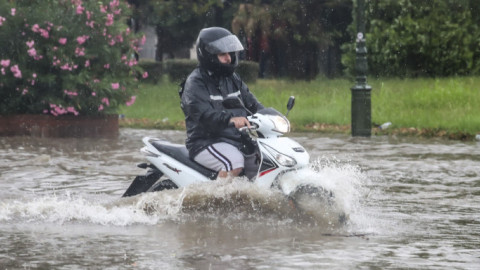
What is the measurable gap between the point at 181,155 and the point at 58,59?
11.5m

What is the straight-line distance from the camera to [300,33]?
40.6m

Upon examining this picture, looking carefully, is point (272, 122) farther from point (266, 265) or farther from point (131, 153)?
point (131, 153)

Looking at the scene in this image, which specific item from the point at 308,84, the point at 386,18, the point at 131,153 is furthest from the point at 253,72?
the point at 131,153

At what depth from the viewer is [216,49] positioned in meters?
9.23

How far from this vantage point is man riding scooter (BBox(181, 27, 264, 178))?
911 cm

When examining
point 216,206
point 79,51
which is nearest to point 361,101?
point 79,51

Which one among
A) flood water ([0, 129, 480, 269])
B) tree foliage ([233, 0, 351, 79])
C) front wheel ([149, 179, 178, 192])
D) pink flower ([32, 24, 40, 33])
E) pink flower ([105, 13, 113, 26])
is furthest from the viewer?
tree foliage ([233, 0, 351, 79])

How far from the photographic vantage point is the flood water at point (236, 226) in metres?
7.53

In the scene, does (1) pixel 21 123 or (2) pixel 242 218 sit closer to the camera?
(2) pixel 242 218

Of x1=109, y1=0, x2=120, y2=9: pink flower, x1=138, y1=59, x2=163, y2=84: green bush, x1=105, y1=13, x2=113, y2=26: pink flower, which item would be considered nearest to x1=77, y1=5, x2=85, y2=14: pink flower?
x1=105, y1=13, x2=113, y2=26: pink flower

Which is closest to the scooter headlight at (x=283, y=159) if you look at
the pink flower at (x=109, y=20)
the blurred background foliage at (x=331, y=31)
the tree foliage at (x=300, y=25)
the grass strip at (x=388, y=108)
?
the grass strip at (x=388, y=108)

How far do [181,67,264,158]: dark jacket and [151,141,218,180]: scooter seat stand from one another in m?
0.07

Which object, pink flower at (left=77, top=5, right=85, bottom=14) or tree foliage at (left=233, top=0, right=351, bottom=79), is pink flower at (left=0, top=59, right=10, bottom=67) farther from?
tree foliage at (left=233, top=0, right=351, bottom=79)

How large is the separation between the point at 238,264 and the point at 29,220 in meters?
2.84
